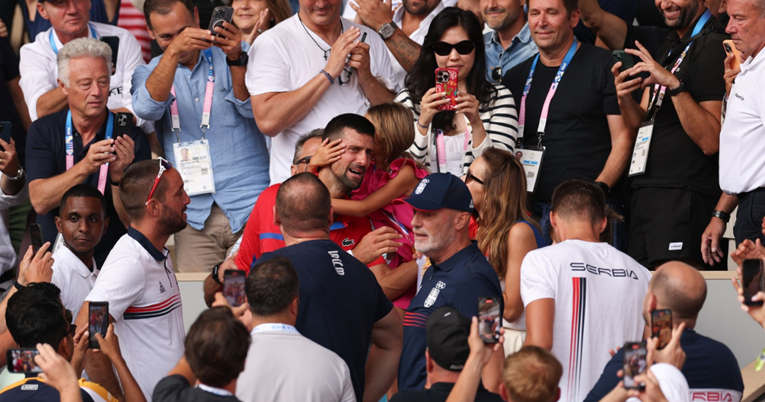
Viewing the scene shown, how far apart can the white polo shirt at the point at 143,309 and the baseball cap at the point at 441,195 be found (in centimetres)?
116

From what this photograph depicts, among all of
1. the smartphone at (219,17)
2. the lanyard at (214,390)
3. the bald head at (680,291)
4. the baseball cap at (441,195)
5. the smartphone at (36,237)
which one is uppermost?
the smartphone at (219,17)

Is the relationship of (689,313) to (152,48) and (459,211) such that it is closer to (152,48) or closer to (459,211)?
(459,211)

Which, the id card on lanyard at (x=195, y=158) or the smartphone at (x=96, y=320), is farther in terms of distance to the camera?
the id card on lanyard at (x=195, y=158)

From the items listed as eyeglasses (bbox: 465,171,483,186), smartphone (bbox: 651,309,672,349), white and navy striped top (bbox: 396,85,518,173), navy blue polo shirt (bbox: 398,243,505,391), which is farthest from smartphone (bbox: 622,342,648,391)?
white and navy striped top (bbox: 396,85,518,173)

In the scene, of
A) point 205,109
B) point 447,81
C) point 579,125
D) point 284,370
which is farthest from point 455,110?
point 284,370

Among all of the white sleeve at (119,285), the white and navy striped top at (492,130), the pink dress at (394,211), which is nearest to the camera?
the white sleeve at (119,285)

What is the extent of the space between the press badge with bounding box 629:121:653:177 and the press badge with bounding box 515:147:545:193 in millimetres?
518

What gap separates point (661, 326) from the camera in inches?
119

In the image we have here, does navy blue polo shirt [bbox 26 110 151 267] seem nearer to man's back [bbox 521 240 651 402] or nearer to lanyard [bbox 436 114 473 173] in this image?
lanyard [bbox 436 114 473 173]

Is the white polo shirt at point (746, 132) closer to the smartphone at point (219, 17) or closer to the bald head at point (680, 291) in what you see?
the bald head at point (680, 291)

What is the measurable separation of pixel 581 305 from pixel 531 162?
175 centimetres

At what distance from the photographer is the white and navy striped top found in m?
5.07

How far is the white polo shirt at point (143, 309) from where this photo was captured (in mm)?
3924

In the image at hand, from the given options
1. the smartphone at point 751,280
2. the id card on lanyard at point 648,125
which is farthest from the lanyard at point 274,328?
the id card on lanyard at point 648,125
